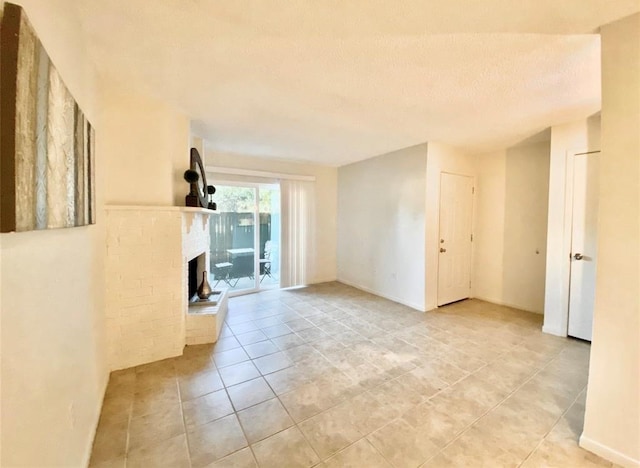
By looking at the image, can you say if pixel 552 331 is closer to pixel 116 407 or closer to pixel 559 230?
pixel 559 230

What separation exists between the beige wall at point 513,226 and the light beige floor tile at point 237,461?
4257 millimetres

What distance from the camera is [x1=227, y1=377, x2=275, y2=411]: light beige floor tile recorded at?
1917 millimetres

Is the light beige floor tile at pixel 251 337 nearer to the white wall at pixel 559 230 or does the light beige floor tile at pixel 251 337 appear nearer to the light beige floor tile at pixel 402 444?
the light beige floor tile at pixel 402 444

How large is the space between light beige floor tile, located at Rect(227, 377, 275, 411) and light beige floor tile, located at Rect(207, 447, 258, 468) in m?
0.38

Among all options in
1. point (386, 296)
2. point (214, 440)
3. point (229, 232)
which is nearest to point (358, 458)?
point (214, 440)

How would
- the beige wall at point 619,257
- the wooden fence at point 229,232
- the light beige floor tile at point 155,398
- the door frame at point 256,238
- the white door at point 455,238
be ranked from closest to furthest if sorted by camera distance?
the beige wall at point 619,257 < the light beige floor tile at point 155,398 < the white door at point 455,238 < the wooden fence at point 229,232 < the door frame at point 256,238

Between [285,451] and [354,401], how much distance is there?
624mm

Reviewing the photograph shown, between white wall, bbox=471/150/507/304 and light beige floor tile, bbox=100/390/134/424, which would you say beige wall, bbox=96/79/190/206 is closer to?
light beige floor tile, bbox=100/390/134/424

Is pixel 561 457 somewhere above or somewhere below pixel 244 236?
below

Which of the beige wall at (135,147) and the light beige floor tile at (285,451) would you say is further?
the beige wall at (135,147)

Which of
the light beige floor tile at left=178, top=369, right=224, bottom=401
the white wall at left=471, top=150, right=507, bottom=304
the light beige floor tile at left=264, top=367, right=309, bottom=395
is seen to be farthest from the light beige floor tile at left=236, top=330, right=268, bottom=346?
the white wall at left=471, top=150, right=507, bottom=304

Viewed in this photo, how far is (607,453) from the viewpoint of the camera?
1.48m

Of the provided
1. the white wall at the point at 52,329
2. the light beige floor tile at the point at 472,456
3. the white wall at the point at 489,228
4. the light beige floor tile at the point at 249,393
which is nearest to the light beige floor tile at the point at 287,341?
the light beige floor tile at the point at 249,393

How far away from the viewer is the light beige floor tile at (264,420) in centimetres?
165
